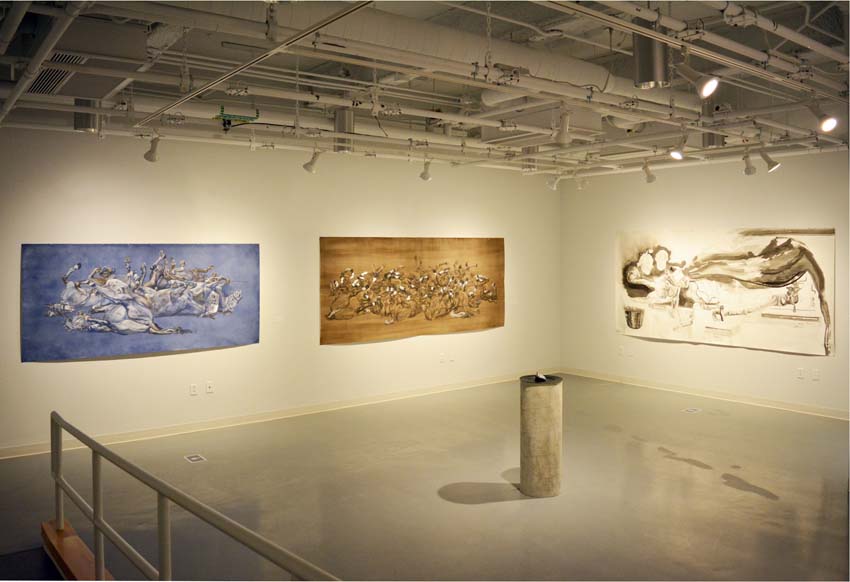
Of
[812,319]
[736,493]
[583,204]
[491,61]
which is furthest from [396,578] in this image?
[583,204]

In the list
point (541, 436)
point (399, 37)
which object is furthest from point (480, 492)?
point (399, 37)

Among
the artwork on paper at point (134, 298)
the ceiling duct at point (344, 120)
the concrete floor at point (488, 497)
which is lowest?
the concrete floor at point (488, 497)

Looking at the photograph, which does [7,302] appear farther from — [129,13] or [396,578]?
[396,578]

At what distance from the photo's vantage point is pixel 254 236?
29.3ft

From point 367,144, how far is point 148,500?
17.4 ft

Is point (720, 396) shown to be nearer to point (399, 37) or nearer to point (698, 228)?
point (698, 228)

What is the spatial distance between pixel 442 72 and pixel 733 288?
19.1ft

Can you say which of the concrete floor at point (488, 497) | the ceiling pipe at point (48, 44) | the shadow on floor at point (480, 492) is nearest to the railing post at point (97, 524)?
the concrete floor at point (488, 497)

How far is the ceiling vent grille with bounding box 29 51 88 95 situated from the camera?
509 centimetres

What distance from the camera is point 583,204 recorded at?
39.3 feet

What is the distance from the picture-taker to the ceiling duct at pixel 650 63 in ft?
16.9

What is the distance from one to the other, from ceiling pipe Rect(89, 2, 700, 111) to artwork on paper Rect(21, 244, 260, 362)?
12.8 ft

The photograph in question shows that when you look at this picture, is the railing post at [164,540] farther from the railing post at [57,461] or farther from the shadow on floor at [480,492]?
the shadow on floor at [480,492]

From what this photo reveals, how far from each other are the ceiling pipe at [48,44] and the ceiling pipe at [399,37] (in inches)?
12.2
